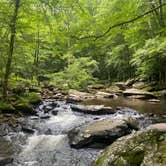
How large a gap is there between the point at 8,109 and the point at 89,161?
510 centimetres

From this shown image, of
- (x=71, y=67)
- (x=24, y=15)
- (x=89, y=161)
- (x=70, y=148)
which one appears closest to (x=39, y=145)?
(x=70, y=148)

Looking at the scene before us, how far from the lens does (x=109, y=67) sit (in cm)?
2989

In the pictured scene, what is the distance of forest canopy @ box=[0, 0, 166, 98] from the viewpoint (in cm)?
410

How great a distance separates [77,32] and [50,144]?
3.66 metres

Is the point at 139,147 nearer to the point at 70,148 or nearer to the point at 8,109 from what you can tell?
the point at 70,148

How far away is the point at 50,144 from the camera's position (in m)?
6.57

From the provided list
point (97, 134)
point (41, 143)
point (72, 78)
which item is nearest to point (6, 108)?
point (41, 143)

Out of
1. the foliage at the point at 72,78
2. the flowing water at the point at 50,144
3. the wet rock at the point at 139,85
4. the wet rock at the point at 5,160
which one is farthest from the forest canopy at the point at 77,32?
the wet rock at the point at 5,160

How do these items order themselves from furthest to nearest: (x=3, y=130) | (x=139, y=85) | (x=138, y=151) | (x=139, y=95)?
(x=139, y=85) → (x=139, y=95) → (x=3, y=130) → (x=138, y=151)

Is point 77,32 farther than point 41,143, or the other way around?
point 41,143

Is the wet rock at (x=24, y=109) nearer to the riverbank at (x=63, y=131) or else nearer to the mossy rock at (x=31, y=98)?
the riverbank at (x=63, y=131)

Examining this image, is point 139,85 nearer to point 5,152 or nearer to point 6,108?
point 6,108

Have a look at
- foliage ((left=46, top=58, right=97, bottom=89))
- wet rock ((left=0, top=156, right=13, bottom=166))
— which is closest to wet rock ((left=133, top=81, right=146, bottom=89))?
foliage ((left=46, top=58, right=97, bottom=89))

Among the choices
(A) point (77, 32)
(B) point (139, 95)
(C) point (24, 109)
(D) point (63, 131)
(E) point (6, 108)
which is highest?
(A) point (77, 32)
